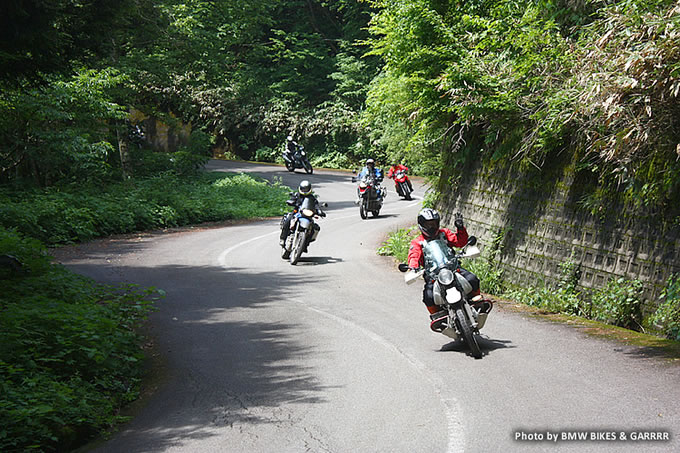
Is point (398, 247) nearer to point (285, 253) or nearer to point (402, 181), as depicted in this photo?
point (285, 253)

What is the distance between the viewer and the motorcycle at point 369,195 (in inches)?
926

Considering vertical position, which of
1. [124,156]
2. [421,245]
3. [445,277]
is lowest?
[445,277]

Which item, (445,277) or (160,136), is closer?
(445,277)

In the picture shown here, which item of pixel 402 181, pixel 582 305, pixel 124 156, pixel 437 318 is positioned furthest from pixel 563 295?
pixel 124 156

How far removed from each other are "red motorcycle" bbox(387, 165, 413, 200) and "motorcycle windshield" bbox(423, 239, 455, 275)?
19.9 metres

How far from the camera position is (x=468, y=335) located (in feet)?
25.7

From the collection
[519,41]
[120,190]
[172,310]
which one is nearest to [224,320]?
[172,310]

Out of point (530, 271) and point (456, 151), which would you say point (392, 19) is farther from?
point (530, 271)

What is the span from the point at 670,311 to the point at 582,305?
1840 mm

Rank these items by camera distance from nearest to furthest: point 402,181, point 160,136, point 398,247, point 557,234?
point 557,234 < point 398,247 < point 402,181 < point 160,136

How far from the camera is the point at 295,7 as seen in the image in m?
53.0

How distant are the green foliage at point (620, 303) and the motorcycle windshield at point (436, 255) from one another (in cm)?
273

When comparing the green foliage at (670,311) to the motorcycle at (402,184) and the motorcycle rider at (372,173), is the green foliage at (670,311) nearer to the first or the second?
the motorcycle rider at (372,173)

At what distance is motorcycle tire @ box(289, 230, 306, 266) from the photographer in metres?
15.1
